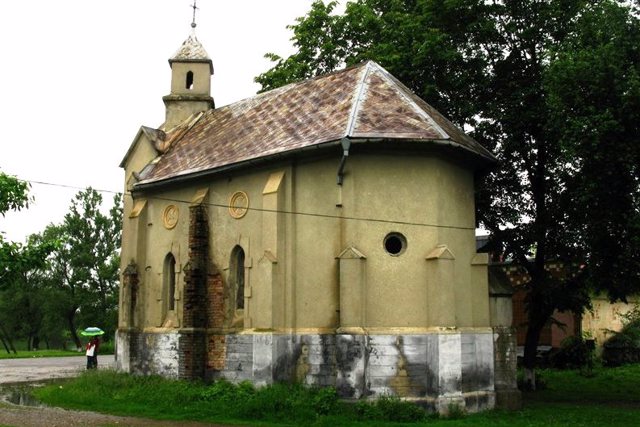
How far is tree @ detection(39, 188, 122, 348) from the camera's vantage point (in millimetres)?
55688

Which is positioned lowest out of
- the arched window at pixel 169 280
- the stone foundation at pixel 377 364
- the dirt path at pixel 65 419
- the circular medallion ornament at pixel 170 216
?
the dirt path at pixel 65 419

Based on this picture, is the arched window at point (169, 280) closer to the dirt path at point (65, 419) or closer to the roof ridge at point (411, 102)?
the dirt path at point (65, 419)

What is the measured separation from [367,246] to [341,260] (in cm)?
72

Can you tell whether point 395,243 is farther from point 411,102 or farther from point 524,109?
point 524,109

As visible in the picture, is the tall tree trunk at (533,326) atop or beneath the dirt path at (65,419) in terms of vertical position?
atop

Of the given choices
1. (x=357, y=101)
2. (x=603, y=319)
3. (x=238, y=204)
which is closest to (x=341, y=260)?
(x=238, y=204)

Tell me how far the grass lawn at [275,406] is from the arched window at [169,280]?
243 cm

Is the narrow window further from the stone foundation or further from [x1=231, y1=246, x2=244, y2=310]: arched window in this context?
the stone foundation

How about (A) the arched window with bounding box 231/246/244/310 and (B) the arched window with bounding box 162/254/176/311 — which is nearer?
(A) the arched window with bounding box 231/246/244/310

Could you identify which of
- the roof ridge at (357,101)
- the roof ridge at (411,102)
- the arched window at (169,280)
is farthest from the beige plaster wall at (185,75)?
the roof ridge at (411,102)

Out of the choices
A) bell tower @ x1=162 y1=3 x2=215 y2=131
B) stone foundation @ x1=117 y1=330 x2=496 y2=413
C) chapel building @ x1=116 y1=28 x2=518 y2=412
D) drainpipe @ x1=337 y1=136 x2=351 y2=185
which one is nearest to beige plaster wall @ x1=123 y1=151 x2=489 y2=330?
chapel building @ x1=116 y1=28 x2=518 y2=412

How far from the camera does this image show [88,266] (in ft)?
186

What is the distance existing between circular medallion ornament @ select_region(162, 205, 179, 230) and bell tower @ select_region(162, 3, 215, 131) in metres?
4.98

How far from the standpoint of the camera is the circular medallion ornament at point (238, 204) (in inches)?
699
